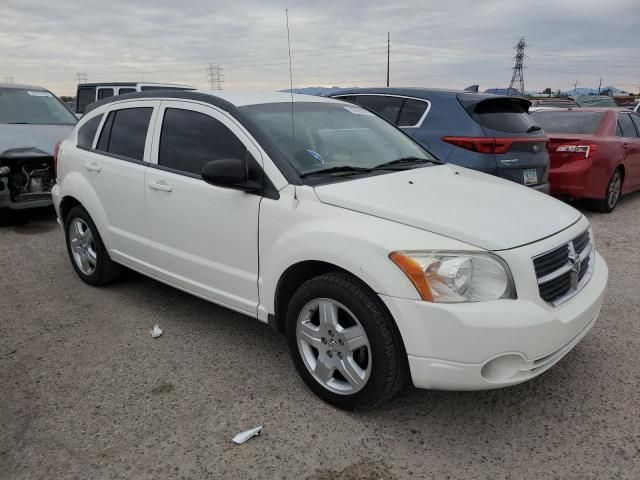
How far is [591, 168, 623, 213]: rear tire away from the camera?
7641 millimetres

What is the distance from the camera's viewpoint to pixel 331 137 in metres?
3.50

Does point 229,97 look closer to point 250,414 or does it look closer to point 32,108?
point 250,414

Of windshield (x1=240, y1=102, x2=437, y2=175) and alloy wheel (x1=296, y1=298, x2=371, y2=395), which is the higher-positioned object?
windshield (x1=240, y1=102, x2=437, y2=175)

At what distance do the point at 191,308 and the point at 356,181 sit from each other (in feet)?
6.39

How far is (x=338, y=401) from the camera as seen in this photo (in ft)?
9.27

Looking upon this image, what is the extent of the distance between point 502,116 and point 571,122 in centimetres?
279

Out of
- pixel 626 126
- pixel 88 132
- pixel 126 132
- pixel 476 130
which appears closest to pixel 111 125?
pixel 126 132

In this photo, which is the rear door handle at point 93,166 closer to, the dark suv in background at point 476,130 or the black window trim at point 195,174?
the black window trim at point 195,174

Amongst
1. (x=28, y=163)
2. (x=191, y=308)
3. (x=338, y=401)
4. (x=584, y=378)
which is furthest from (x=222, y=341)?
(x=28, y=163)

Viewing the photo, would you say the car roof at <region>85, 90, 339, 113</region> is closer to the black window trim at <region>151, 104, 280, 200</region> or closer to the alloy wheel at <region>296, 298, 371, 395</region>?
the black window trim at <region>151, 104, 280, 200</region>

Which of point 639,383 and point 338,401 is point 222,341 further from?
point 639,383

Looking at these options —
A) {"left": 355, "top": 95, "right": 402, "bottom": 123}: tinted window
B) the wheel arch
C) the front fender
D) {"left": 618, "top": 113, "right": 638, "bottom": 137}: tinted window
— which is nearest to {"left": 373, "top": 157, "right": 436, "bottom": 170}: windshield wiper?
the front fender

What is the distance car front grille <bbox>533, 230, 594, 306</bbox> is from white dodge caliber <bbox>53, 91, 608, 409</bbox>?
13mm

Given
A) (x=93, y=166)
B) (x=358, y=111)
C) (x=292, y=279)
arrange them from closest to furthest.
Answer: (x=292, y=279) < (x=358, y=111) < (x=93, y=166)
